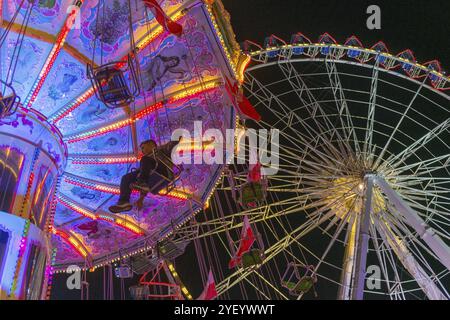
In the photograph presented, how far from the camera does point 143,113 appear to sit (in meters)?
11.8

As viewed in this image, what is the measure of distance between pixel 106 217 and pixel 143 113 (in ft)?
10.7

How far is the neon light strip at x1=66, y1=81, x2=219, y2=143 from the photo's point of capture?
11750 mm

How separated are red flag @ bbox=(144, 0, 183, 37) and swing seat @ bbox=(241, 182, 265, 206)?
405 centimetres

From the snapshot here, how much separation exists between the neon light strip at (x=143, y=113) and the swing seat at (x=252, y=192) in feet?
7.34

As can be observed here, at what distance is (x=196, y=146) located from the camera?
1279 centimetres

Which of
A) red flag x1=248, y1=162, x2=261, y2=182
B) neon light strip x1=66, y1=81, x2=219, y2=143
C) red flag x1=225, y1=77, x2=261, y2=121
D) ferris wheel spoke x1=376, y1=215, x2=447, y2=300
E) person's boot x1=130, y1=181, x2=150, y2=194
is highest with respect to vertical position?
neon light strip x1=66, y1=81, x2=219, y2=143

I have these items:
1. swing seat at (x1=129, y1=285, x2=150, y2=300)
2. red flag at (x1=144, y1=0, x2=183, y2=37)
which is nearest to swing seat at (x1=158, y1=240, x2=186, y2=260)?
swing seat at (x1=129, y1=285, x2=150, y2=300)

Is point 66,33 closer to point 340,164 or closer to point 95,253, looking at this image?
point 95,253

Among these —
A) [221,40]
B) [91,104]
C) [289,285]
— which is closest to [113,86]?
[91,104]

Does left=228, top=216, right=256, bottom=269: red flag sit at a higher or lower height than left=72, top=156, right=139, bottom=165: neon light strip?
lower

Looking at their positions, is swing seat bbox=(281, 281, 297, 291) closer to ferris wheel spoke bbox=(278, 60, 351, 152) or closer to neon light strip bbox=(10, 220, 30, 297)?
ferris wheel spoke bbox=(278, 60, 351, 152)

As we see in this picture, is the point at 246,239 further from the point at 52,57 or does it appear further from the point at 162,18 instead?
the point at 52,57
